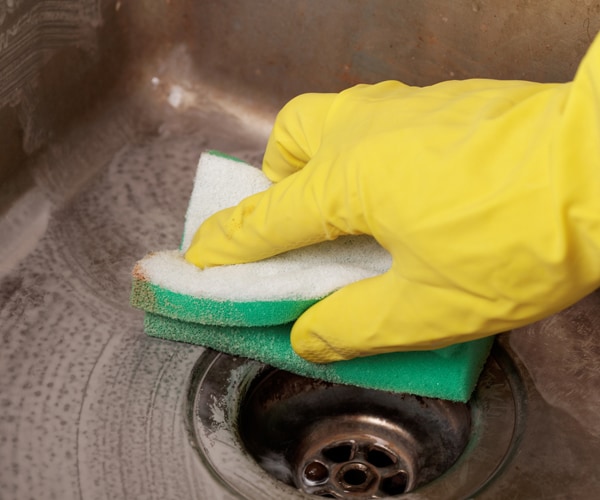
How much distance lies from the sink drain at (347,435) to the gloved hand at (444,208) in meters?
0.10

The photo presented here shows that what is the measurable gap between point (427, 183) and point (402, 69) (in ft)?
1.33

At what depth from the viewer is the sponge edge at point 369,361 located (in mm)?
674

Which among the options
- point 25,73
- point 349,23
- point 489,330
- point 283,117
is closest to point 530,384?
point 489,330

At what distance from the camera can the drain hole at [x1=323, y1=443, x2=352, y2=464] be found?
0.75m

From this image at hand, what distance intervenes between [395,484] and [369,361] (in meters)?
0.12

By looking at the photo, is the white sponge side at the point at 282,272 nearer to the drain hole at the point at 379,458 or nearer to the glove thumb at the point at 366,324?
the glove thumb at the point at 366,324

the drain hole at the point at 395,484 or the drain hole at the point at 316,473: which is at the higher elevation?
the drain hole at the point at 316,473

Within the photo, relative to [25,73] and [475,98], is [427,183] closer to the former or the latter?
[475,98]

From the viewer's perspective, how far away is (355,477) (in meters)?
0.73

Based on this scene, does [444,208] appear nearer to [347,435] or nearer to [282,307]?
[282,307]

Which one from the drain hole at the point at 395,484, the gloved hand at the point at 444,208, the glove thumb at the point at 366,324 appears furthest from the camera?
the drain hole at the point at 395,484

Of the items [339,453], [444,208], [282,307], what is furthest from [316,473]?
[444,208]

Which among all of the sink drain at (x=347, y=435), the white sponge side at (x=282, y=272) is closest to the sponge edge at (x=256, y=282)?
the white sponge side at (x=282, y=272)

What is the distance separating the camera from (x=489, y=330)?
56cm
